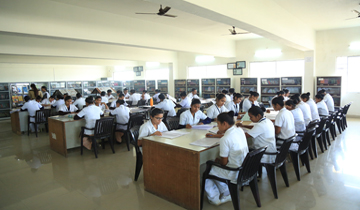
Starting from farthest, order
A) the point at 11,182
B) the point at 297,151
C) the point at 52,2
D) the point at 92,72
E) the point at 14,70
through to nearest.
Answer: the point at 92,72 → the point at 14,70 → the point at 52,2 → the point at 11,182 → the point at 297,151

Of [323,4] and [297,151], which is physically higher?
[323,4]

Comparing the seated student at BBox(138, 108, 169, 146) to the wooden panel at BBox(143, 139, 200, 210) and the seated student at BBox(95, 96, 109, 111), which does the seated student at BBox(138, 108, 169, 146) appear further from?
the seated student at BBox(95, 96, 109, 111)

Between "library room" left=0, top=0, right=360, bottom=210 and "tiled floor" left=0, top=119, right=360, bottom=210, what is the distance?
0.02 m

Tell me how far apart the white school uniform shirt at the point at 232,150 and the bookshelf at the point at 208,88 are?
9.34 meters

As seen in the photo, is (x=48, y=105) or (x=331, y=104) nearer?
(x=331, y=104)

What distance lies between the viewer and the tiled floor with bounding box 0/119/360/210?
9.71 feet

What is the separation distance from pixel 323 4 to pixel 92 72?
43.3ft

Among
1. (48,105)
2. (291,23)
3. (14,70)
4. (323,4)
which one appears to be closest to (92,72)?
(14,70)

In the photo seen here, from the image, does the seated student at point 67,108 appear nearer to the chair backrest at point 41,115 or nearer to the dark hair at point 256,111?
the chair backrest at point 41,115

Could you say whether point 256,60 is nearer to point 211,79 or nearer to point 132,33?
point 211,79

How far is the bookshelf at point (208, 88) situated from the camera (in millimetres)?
12028

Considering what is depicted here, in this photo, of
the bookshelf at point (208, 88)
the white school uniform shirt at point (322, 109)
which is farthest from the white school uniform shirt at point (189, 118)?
the bookshelf at point (208, 88)

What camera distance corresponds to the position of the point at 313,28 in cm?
898

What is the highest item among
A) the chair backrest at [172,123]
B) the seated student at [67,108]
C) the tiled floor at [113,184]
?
the seated student at [67,108]
